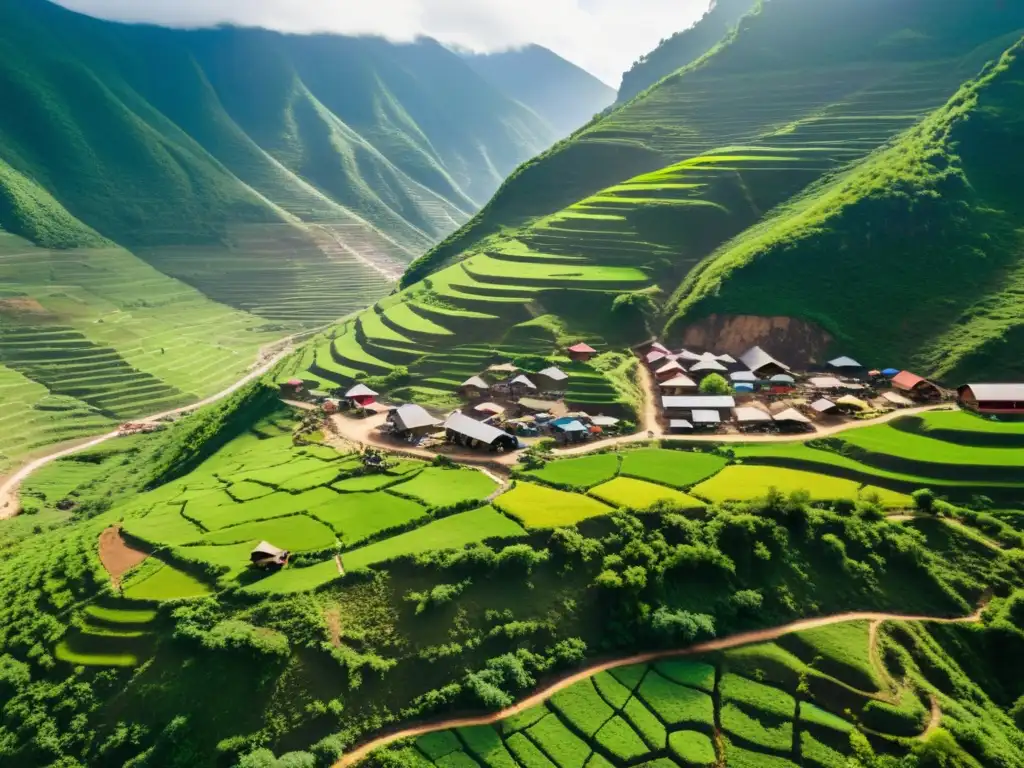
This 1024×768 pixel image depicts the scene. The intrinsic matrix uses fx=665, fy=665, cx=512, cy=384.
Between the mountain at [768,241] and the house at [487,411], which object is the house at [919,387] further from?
the house at [487,411]

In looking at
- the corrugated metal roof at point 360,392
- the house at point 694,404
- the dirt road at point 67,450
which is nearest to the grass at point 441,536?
the house at point 694,404

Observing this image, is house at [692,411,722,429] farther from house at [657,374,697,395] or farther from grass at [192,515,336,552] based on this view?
grass at [192,515,336,552]

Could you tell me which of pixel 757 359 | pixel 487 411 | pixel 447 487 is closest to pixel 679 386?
pixel 757 359

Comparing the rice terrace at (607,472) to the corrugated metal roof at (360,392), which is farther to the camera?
the corrugated metal roof at (360,392)

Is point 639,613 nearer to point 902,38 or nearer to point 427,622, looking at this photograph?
point 427,622

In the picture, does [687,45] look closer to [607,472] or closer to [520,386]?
[520,386]

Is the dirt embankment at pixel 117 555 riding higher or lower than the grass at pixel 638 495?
lower
